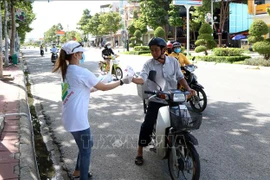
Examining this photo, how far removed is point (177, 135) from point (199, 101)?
3.60 metres

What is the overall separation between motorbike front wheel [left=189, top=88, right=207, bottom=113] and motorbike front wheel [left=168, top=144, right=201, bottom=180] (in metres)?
3.27

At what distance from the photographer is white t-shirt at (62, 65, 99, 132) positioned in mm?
3021

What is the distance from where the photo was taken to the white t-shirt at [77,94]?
3.02 meters

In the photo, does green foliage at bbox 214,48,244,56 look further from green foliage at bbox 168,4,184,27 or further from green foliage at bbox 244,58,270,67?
green foliage at bbox 168,4,184,27

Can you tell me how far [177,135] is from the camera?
10.7ft

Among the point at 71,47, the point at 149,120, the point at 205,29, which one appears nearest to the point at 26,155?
the point at 149,120

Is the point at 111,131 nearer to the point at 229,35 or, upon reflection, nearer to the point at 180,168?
the point at 180,168

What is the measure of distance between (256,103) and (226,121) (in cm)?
184

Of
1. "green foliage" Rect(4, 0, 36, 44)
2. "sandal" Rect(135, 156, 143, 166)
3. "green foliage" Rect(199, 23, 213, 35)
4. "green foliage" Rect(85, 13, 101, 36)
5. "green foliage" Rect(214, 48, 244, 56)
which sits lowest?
"sandal" Rect(135, 156, 143, 166)

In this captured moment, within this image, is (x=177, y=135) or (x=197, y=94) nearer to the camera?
(x=177, y=135)

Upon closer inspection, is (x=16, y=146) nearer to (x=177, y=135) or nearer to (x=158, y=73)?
(x=158, y=73)

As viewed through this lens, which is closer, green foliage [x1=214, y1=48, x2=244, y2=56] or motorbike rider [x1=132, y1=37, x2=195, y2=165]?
motorbike rider [x1=132, y1=37, x2=195, y2=165]

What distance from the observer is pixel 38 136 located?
217 inches

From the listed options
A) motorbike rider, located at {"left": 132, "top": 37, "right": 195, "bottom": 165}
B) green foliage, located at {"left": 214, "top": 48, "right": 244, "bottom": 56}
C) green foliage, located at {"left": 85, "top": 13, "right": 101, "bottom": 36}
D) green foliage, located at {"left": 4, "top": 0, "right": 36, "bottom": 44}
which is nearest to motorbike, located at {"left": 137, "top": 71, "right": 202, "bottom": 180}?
motorbike rider, located at {"left": 132, "top": 37, "right": 195, "bottom": 165}
